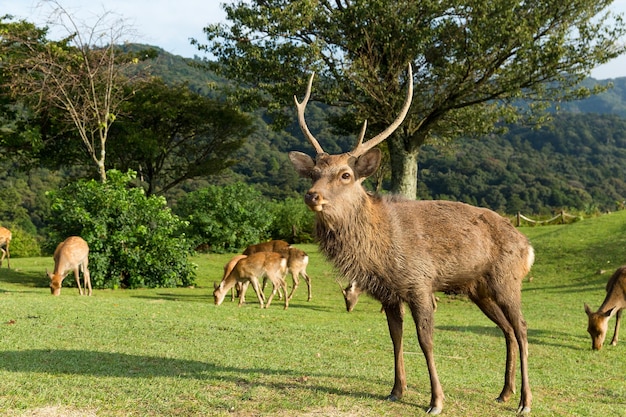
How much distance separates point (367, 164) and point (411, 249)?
817 mm

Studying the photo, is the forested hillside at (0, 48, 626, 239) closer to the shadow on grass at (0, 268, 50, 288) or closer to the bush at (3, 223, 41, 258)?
the bush at (3, 223, 41, 258)

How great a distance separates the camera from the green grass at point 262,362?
200 inches

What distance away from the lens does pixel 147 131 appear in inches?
1035

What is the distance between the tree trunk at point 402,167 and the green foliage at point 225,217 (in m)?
7.73

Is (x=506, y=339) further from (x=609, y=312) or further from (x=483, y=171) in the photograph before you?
(x=483, y=171)

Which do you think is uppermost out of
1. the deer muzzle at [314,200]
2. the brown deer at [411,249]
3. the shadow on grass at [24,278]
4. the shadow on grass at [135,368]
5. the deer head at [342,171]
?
the deer head at [342,171]

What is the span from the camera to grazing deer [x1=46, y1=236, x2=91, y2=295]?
13.3 metres

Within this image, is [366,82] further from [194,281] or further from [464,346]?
[464,346]

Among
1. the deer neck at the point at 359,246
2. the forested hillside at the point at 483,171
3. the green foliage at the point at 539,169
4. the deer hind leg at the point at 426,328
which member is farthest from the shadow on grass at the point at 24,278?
the green foliage at the point at 539,169

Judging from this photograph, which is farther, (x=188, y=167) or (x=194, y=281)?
(x=188, y=167)

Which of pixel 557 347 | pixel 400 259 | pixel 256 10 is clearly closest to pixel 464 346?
pixel 557 347

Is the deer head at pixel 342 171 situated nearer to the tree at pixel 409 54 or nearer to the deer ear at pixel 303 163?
the deer ear at pixel 303 163

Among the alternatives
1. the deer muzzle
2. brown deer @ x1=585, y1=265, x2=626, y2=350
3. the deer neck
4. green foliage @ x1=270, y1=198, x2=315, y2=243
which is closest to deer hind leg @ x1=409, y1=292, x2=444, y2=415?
the deer neck

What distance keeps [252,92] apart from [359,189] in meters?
13.3
